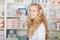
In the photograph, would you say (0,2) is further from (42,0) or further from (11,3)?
(42,0)

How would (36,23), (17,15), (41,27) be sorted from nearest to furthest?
(41,27)
(36,23)
(17,15)

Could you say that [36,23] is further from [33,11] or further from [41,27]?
[33,11]

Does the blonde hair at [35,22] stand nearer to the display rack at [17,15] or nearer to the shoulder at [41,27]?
the shoulder at [41,27]

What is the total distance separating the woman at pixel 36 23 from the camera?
373 cm

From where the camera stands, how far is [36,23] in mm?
3818

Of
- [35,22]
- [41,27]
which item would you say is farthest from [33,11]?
[41,27]

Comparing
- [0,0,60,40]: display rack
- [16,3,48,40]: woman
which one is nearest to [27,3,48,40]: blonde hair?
[16,3,48,40]: woman

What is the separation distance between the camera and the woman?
3730 millimetres

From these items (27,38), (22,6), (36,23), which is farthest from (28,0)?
(27,38)

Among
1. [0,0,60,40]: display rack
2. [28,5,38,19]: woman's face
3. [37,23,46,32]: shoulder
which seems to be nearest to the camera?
[37,23,46,32]: shoulder

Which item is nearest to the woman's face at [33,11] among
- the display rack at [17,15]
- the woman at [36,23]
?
the woman at [36,23]

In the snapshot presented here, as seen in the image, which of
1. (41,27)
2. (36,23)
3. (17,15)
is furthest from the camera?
(17,15)

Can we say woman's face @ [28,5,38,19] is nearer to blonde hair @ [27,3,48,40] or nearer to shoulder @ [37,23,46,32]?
blonde hair @ [27,3,48,40]

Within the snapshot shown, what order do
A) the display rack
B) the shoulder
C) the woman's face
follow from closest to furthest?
the shoulder
the woman's face
the display rack
